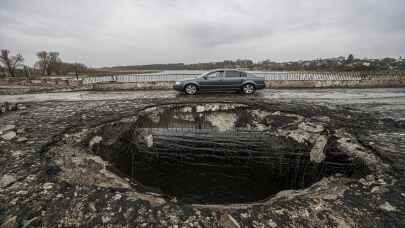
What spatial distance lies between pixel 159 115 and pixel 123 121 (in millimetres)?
1375

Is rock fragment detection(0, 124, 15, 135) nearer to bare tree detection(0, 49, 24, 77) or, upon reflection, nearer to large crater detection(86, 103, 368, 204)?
large crater detection(86, 103, 368, 204)

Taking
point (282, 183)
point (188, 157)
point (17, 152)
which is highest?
point (17, 152)

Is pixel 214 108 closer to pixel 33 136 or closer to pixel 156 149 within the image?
pixel 156 149

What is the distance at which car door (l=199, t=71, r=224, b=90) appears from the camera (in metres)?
10.7

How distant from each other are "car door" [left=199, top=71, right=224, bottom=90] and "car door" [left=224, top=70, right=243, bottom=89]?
34 centimetres

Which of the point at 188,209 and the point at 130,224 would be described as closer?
the point at 130,224

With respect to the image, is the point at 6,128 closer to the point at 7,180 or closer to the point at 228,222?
the point at 7,180

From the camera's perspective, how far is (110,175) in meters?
3.16

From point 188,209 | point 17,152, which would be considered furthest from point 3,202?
point 188,209

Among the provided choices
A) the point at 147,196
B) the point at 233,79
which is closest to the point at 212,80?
the point at 233,79

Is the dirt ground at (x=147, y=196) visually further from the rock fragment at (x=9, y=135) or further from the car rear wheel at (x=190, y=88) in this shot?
the car rear wheel at (x=190, y=88)

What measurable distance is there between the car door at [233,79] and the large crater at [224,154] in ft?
13.4

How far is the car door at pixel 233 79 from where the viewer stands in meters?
10.7

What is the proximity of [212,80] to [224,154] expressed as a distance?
558 cm
